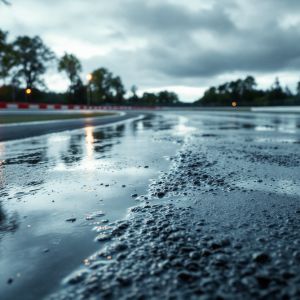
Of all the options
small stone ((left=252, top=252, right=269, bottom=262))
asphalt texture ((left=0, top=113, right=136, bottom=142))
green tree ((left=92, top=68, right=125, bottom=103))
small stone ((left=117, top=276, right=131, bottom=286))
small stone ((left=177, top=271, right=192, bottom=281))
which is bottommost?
small stone ((left=117, top=276, right=131, bottom=286))

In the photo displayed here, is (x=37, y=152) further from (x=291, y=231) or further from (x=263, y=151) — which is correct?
(x=291, y=231)

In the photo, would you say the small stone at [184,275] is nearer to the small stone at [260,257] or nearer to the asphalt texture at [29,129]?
the small stone at [260,257]

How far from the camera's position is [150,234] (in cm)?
216

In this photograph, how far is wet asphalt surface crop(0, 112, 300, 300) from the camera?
1.52 meters

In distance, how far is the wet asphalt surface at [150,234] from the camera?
1.52 m

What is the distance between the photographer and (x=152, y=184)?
11.9 feet

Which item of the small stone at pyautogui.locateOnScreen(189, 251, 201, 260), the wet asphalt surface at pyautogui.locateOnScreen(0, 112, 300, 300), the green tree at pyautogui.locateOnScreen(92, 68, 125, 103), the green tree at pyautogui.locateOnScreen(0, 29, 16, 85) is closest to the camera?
the wet asphalt surface at pyautogui.locateOnScreen(0, 112, 300, 300)

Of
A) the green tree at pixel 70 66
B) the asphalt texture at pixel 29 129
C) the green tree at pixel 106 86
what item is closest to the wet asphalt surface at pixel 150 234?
the asphalt texture at pixel 29 129

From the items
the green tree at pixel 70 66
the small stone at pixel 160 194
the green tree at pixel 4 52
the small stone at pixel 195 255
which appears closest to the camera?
the small stone at pixel 195 255

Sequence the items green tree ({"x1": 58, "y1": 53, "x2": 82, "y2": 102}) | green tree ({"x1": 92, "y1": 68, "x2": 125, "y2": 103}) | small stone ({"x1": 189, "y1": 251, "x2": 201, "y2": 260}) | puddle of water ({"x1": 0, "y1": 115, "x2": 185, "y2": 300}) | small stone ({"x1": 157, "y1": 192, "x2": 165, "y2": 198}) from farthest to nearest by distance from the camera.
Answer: green tree ({"x1": 92, "y1": 68, "x2": 125, "y2": 103})
green tree ({"x1": 58, "y1": 53, "x2": 82, "y2": 102})
small stone ({"x1": 157, "y1": 192, "x2": 165, "y2": 198})
small stone ({"x1": 189, "y1": 251, "x2": 201, "y2": 260})
puddle of water ({"x1": 0, "y1": 115, "x2": 185, "y2": 300})

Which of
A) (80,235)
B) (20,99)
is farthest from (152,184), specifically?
(20,99)

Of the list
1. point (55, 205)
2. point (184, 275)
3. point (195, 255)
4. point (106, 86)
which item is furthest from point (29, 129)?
point (106, 86)

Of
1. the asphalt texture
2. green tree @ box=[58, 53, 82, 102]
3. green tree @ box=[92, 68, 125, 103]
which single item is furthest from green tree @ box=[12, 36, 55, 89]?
the asphalt texture

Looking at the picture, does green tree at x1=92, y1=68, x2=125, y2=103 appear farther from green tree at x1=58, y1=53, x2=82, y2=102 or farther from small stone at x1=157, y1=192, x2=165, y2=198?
small stone at x1=157, y1=192, x2=165, y2=198
